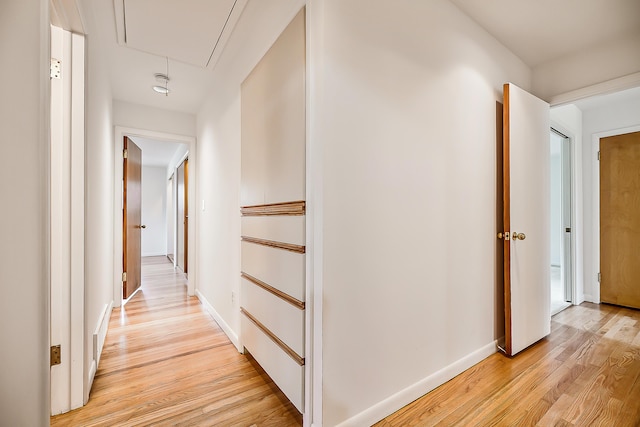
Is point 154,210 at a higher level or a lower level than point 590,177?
lower

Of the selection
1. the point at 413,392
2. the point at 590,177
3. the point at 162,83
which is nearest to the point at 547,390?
the point at 413,392

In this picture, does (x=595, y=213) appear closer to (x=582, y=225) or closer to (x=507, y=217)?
(x=582, y=225)

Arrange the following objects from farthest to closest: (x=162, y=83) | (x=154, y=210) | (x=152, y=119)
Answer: (x=154, y=210), (x=152, y=119), (x=162, y=83)

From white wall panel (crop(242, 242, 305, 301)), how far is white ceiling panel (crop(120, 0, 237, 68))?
61.8 inches

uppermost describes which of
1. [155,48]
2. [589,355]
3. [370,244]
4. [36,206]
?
[155,48]

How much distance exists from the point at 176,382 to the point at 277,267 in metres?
1.05

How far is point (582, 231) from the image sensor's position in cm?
357

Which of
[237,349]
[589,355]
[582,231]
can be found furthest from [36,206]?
[582,231]

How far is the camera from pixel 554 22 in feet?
6.74

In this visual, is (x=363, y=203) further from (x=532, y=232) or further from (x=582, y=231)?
(x=582, y=231)

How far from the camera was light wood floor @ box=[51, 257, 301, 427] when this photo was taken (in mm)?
1510

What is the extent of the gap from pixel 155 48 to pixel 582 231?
505 centimetres

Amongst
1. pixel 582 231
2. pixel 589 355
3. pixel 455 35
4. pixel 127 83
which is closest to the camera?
pixel 455 35

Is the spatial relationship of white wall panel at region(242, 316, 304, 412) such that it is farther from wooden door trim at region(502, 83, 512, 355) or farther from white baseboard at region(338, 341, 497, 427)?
wooden door trim at region(502, 83, 512, 355)
